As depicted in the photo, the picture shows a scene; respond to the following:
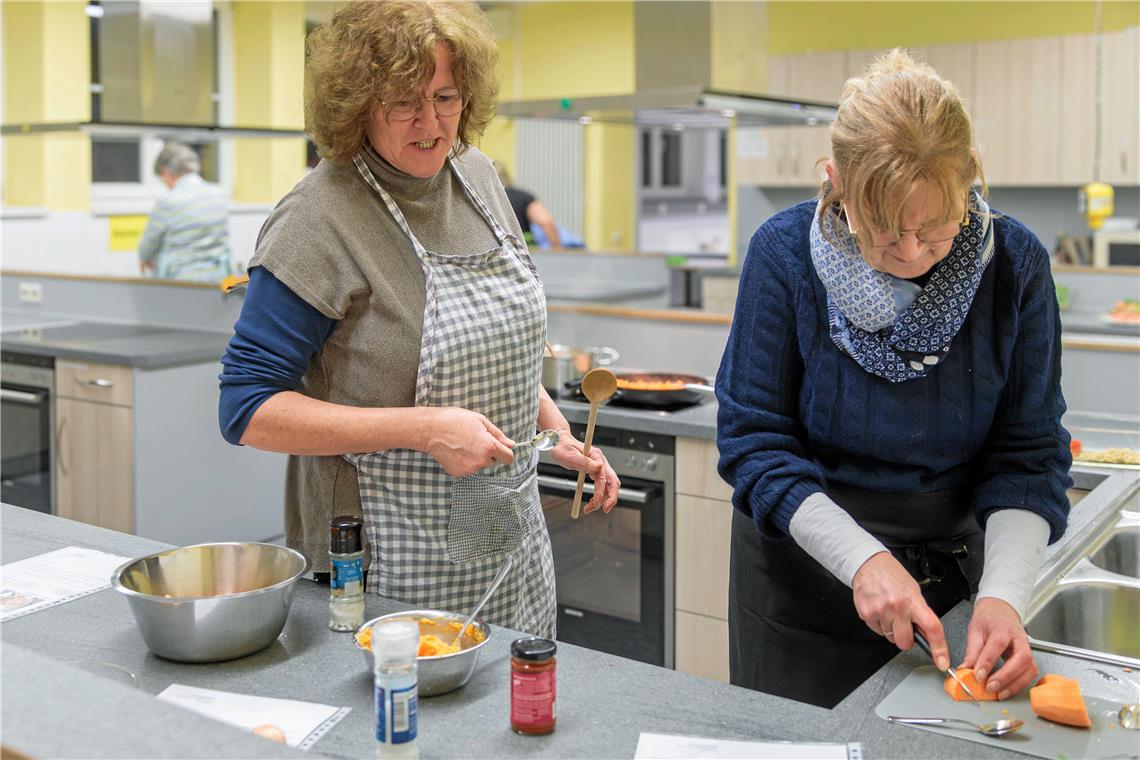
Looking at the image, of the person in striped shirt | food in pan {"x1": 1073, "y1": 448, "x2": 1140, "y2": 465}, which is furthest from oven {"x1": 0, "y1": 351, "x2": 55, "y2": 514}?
food in pan {"x1": 1073, "y1": 448, "x2": 1140, "y2": 465}

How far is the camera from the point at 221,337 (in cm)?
450

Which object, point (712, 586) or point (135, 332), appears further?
point (135, 332)

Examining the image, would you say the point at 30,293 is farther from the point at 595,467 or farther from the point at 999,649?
the point at 999,649

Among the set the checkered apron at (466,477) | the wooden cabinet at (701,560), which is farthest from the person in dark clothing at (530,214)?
the checkered apron at (466,477)

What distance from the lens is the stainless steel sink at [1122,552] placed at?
1.97 meters

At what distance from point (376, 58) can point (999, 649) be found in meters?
1.03

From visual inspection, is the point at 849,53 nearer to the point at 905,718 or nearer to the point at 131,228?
the point at 131,228

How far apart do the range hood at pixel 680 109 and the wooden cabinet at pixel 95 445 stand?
1.68 m

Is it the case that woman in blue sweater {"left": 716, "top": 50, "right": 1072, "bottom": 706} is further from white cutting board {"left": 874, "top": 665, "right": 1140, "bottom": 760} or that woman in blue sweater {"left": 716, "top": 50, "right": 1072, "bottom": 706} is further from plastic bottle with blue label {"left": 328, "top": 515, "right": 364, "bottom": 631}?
plastic bottle with blue label {"left": 328, "top": 515, "right": 364, "bottom": 631}

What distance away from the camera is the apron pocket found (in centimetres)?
161

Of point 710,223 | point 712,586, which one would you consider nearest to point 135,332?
point 712,586

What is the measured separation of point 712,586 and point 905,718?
1.71 m

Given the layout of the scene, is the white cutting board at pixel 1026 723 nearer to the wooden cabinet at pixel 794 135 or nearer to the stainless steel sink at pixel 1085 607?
the stainless steel sink at pixel 1085 607

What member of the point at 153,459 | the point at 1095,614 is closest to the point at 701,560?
the point at 1095,614
